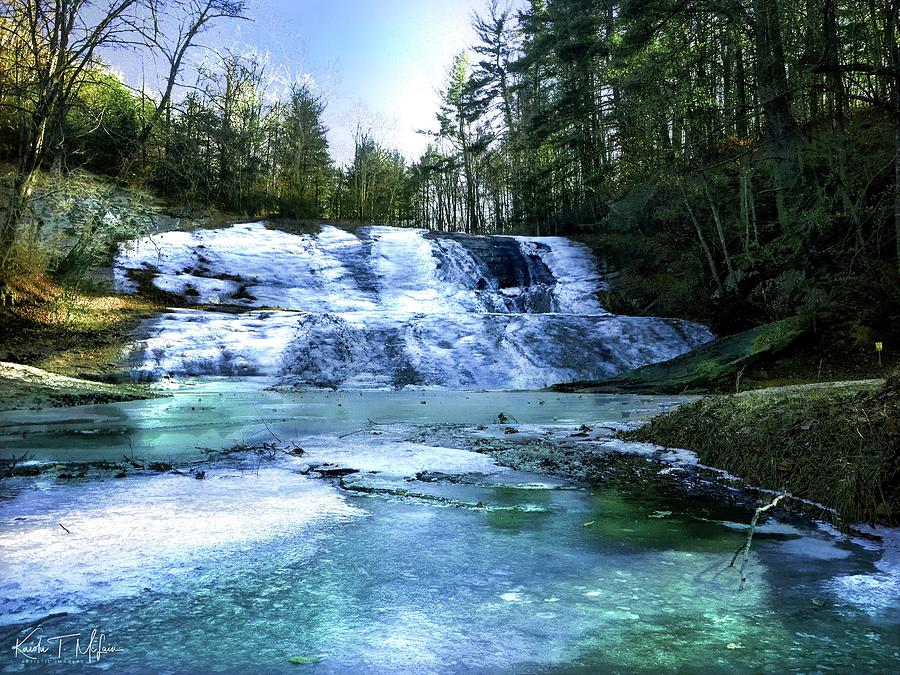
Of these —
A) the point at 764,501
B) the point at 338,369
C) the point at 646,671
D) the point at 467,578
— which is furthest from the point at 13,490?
the point at 338,369

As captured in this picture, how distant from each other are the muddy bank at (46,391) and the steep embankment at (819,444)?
24.3ft

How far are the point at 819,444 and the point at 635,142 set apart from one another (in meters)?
17.2

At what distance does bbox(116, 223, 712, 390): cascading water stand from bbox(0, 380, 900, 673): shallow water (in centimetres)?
680

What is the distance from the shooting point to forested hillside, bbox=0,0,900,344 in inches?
222

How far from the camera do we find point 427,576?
78.2 inches

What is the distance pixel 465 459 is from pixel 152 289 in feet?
48.6

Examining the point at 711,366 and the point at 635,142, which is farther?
the point at 635,142

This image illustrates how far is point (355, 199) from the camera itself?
1499 inches

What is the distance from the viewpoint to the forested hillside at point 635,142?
564cm

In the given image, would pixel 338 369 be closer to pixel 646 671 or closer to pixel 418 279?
pixel 418 279
